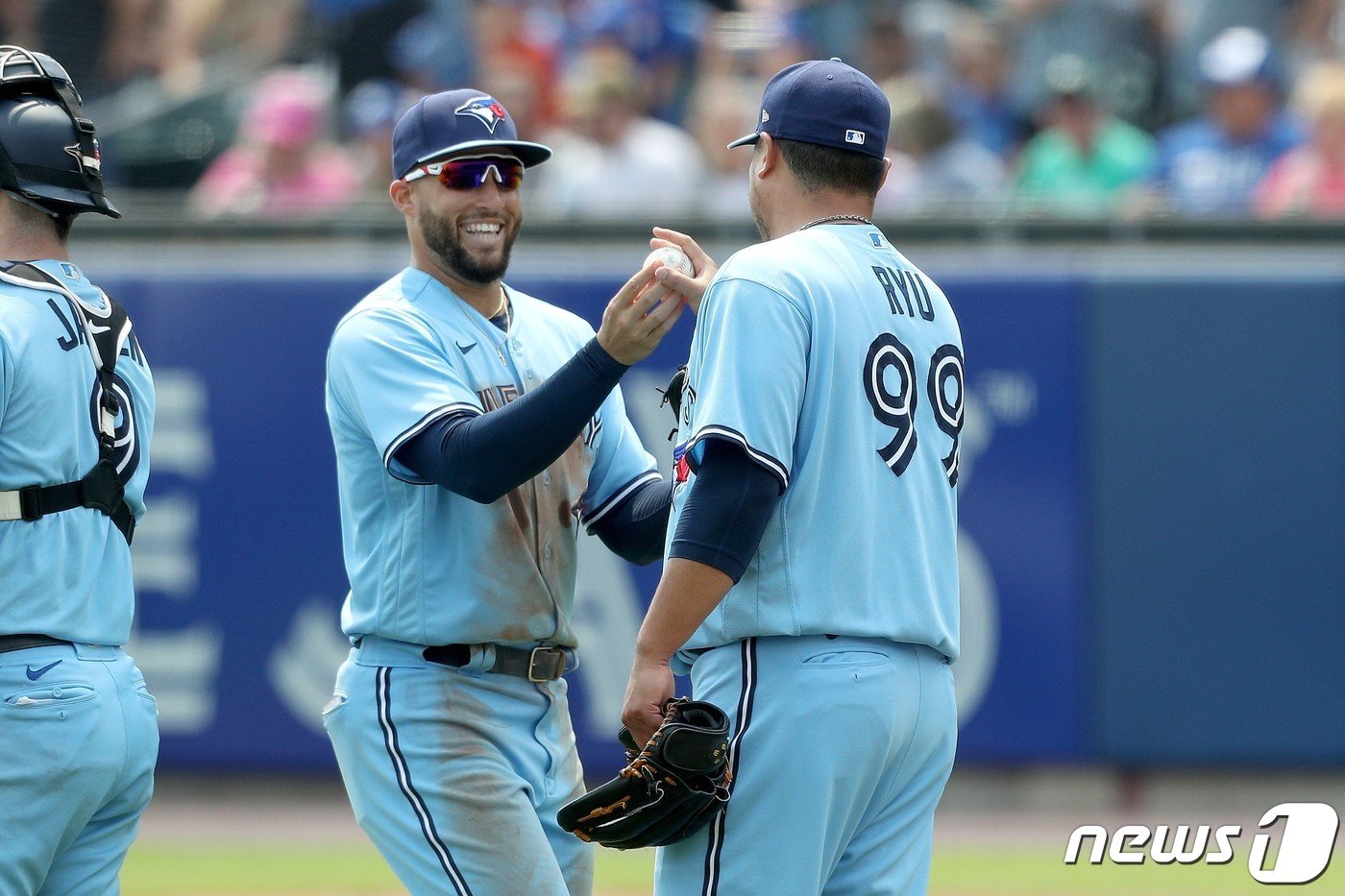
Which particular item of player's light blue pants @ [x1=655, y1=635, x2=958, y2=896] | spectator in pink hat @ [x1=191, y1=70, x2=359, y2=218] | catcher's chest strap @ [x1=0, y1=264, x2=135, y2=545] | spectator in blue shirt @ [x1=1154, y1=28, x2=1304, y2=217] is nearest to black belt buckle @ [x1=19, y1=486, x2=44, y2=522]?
catcher's chest strap @ [x1=0, y1=264, x2=135, y2=545]

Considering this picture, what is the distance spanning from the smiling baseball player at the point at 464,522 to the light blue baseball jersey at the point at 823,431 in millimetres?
390

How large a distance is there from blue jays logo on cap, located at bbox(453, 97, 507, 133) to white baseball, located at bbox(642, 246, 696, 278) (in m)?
0.70

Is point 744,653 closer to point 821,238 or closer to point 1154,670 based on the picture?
point 821,238

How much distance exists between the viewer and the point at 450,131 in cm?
415

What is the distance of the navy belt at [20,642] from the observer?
3.57 metres

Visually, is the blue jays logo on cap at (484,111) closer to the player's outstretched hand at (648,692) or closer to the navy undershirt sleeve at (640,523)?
the navy undershirt sleeve at (640,523)

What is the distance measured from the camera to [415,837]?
3912mm

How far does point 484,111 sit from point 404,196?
0.28m

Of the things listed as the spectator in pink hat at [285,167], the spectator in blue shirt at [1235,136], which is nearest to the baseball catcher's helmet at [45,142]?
the spectator in pink hat at [285,167]

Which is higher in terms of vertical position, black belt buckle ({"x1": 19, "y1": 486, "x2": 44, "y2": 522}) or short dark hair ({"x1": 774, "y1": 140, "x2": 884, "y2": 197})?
short dark hair ({"x1": 774, "y1": 140, "x2": 884, "y2": 197})

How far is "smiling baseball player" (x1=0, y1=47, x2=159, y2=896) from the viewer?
3.56m

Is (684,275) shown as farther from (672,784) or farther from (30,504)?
(30,504)

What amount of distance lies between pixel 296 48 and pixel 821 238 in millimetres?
9465

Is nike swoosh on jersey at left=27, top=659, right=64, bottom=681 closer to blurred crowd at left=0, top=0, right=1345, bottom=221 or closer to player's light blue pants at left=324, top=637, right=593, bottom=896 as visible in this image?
player's light blue pants at left=324, top=637, right=593, bottom=896
